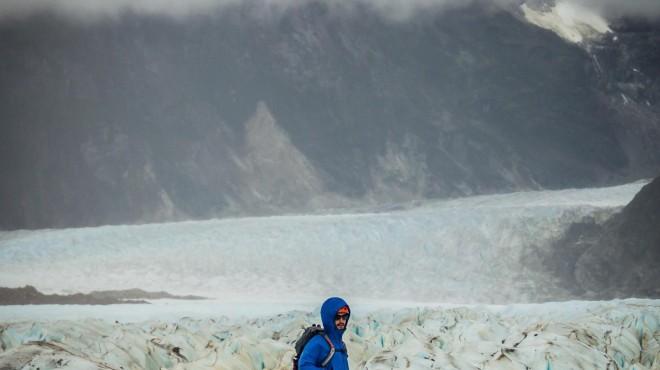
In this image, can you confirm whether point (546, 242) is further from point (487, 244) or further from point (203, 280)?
point (203, 280)

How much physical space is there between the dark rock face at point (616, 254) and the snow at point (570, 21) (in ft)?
110

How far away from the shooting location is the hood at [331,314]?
6039mm

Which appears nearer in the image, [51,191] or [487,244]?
[487,244]

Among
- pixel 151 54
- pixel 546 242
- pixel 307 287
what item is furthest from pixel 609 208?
pixel 151 54

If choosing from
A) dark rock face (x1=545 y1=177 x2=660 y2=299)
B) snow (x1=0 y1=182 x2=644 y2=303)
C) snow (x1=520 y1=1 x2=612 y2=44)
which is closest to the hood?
snow (x1=0 y1=182 x2=644 y2=303)

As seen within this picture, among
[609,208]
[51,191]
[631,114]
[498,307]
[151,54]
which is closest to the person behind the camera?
[498,307]

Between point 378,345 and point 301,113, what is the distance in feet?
156

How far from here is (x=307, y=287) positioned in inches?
1293

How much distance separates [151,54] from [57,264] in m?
28.8

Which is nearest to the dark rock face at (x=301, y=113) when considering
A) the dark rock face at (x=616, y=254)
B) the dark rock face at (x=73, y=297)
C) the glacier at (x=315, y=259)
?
the glacier at (x=315, y=259)

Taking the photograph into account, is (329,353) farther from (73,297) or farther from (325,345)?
(73,297)

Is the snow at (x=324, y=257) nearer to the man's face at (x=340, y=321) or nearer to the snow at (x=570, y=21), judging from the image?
the man's face at (x=340, y=321)

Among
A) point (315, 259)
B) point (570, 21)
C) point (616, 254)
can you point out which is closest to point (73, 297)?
point (315, 259)

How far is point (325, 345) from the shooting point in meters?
6.12
